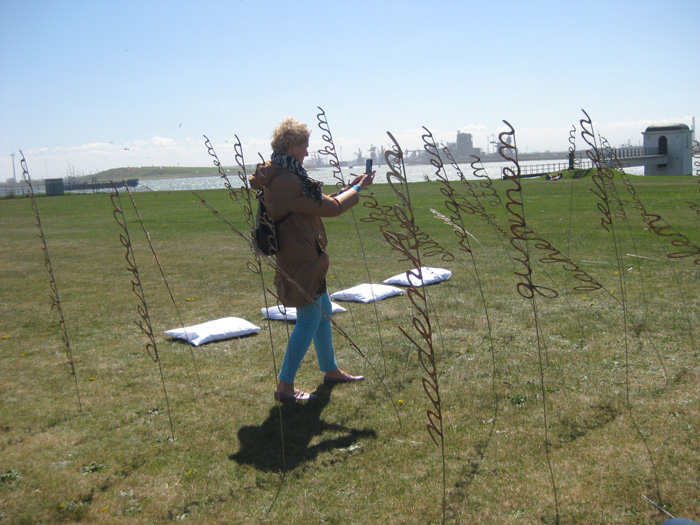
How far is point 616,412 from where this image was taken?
4.08m

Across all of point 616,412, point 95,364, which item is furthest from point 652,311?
point 95,364

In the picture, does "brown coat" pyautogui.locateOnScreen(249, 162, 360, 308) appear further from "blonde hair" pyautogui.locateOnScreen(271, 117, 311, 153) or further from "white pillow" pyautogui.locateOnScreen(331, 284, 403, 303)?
"white pillow" pyautogui.locateOnScreen(331, 284, 403, 303)

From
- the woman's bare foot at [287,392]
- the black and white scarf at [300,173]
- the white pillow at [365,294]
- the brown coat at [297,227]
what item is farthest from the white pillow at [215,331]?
the black and white scarf at [300,173]

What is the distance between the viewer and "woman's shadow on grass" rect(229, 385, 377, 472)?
3787mm

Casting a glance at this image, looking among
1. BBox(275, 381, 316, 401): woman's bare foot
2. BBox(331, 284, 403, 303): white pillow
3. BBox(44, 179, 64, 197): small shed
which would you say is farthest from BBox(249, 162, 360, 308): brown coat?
BBox(44, 179, 64, 197): small shed

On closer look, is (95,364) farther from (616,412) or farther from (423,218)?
(423,218)

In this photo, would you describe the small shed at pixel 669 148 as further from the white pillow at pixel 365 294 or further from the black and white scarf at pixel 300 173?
the black and white scarf at pixel 300 173

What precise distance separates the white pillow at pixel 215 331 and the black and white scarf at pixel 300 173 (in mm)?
2734

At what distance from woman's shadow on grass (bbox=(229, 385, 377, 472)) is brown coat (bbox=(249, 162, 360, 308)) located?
2.78 ft

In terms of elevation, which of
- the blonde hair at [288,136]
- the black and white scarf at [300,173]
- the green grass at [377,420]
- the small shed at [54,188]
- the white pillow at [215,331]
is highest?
the small shed at [54,188]

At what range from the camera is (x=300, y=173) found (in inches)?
172

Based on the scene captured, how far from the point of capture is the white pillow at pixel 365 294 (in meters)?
7.93

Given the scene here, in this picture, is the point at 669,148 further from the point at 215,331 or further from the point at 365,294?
the point at 215,331

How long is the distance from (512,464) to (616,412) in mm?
1070
